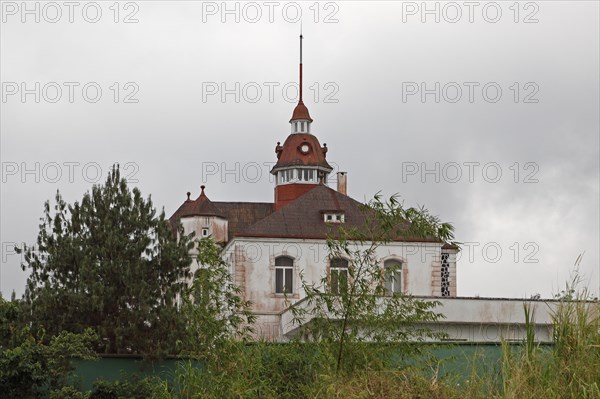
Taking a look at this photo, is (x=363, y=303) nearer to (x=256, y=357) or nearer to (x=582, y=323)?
(x=256, y=357)

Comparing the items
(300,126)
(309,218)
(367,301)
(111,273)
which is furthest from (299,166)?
(367,301)

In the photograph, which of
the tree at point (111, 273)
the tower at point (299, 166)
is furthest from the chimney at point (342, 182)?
the tree at point (111, 273)

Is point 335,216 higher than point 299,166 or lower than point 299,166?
lower

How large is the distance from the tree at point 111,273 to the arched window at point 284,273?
2103 centimetres

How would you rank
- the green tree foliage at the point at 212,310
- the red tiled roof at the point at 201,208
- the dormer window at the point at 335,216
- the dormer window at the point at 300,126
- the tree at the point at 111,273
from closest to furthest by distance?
the green tree foliage at the point at 212,310 < the tree at the point at 111,273 < the dormer window at the point at 335,216 < the red tiled roof at the point at 201,208 < the dormer window at the point at 300,126

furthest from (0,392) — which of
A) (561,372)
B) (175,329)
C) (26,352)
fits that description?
(561,372)

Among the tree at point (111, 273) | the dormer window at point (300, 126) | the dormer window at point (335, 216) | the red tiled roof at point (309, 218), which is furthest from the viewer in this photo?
the dormer window at point (300, 126)

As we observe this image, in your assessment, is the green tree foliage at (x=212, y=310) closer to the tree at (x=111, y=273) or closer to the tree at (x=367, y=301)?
the tree at (x=367, y=301)

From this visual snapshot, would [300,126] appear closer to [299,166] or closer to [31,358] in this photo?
[299,166]

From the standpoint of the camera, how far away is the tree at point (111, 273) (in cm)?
2348

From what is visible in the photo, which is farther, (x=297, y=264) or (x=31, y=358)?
(x=297, y=264)

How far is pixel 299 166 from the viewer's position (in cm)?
6166

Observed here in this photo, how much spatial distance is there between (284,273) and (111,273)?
22.2m

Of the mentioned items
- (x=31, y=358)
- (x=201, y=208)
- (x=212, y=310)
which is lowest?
(x=31, y=358)
